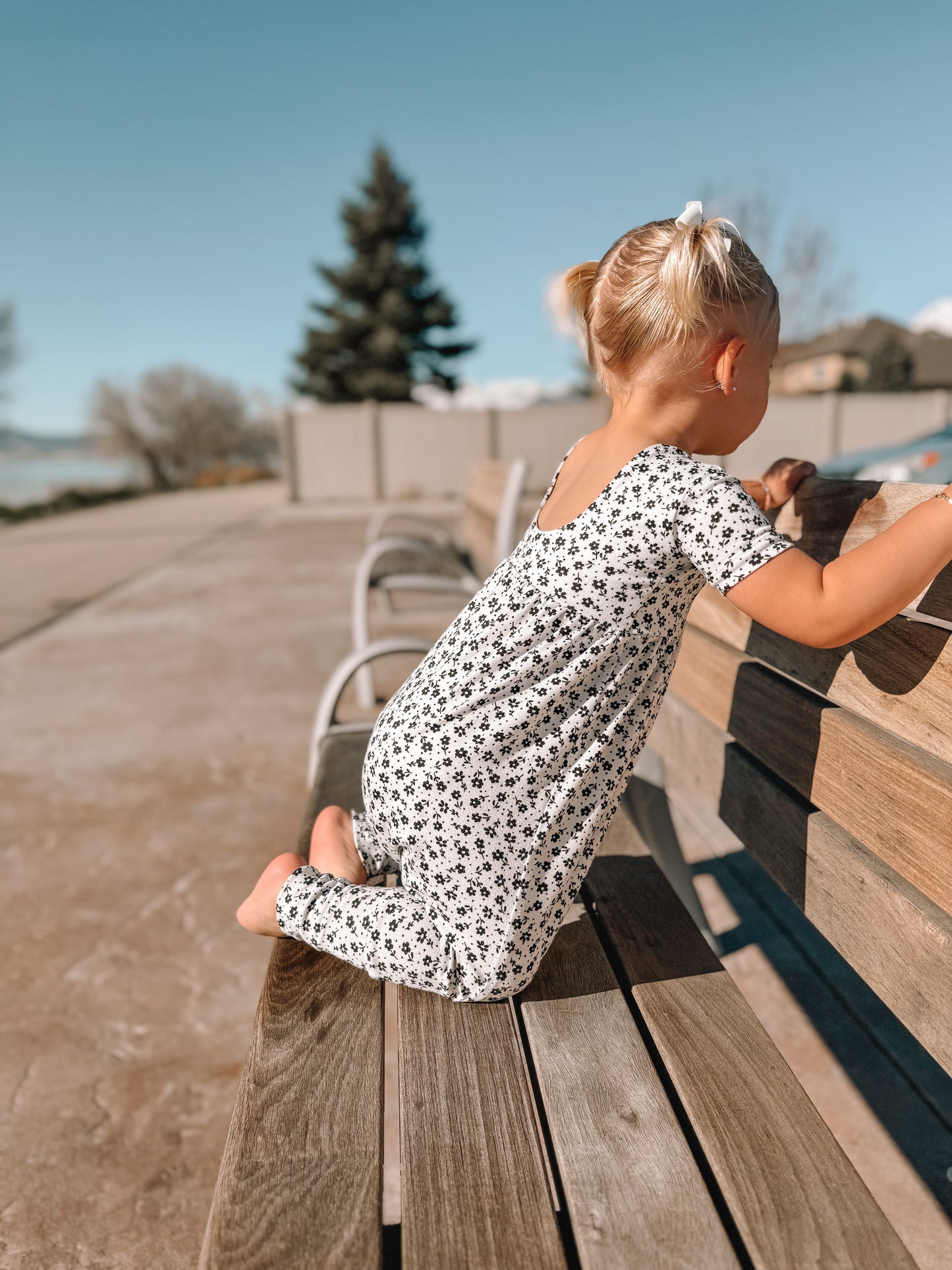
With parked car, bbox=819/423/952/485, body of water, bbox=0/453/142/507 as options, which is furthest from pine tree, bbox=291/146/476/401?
parked car, bbox=819/423/952/485

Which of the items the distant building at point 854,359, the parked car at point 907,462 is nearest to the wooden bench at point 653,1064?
the parked car at point 907,462

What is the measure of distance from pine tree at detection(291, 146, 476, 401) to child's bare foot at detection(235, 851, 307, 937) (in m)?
30.7

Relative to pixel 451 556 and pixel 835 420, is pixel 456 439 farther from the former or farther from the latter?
pixel 451 556

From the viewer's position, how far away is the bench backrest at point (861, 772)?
3.33 ft

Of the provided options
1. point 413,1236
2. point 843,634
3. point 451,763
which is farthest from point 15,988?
point 843,634

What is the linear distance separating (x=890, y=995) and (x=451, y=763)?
600 mm

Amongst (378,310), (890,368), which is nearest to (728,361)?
(378,310)

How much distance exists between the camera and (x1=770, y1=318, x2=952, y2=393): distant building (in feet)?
132

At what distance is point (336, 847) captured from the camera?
5.04 feet

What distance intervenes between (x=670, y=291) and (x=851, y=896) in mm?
777

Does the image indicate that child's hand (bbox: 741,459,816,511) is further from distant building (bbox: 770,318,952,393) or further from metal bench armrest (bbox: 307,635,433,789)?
distant building (bbox: 770,318,952,393)

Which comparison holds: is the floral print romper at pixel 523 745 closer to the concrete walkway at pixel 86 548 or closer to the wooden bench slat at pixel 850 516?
the wooden bench slat at pixel 850 516

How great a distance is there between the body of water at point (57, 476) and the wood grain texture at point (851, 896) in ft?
64.5

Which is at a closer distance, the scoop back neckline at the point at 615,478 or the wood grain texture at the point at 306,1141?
the wood grain texture at the point at 306,1141
